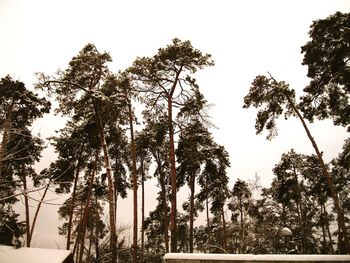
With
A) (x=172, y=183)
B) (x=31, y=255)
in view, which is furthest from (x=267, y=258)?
(x=31, y=255)

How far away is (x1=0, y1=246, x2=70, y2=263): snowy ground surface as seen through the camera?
1190cm

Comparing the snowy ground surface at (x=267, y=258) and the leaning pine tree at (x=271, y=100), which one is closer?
the snowy ground surface at (x=267, y=258)

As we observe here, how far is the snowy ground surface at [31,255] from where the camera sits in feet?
39.0

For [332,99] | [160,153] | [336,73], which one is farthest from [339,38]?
[160,153]

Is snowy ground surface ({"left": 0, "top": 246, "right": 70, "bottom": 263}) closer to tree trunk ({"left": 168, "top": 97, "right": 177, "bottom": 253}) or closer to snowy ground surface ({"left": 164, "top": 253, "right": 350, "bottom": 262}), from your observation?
tree trunk ({"left": 168, "top": 97, "right": 177, "bottom": 253})

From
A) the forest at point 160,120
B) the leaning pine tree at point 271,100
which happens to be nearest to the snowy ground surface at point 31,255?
the forest at point 160,120

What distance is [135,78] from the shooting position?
1667 cm

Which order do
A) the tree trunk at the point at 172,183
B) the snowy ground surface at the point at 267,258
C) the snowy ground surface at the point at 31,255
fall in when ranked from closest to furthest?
the snowy ground surface at the point at 267,258 < the snowy ground surface at the point at 31,255 < the tree trunk at the point at 172,183

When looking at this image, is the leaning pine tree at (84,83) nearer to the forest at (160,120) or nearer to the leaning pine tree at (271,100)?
the forest at (160,120)

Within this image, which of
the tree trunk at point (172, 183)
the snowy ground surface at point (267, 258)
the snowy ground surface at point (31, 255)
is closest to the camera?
the snowy ground surface at point (267, 258)

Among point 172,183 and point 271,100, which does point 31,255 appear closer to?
point 172,183

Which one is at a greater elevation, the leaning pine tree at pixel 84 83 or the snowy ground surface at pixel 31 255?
the leaning pine tree at pixel 84 83

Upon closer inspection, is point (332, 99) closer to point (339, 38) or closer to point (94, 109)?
point (339, 38)

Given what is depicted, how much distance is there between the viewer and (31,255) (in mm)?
12469
